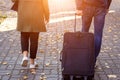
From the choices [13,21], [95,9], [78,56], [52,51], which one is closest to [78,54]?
[78,56]

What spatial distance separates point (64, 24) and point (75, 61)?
6.70 metres

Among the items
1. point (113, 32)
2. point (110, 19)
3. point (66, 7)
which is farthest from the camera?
point (66, 7)

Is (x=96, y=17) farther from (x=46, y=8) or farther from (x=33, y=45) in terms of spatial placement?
(x=33, y=45)

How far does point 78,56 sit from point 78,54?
0.03 m

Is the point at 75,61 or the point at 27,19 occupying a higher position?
the point at 27,19

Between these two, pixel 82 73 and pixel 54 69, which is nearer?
pixel 82 73

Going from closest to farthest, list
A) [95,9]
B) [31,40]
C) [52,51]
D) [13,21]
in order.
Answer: [95,9]
[31,40]
[52,51]
[13,21]

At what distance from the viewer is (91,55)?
616cm

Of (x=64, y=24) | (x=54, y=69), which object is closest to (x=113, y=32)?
(x=64, y=24)

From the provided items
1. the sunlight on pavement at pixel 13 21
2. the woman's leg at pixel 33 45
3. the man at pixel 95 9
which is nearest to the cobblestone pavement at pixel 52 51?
the sunlight on pavement at pixel 13 21

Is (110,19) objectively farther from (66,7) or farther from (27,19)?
(27,19)

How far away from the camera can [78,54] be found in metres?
6.15

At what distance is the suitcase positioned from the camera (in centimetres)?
612

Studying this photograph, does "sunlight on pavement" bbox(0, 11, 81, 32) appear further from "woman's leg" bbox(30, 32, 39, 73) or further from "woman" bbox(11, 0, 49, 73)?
"woman" bbox(11, 0, 49, 73)
